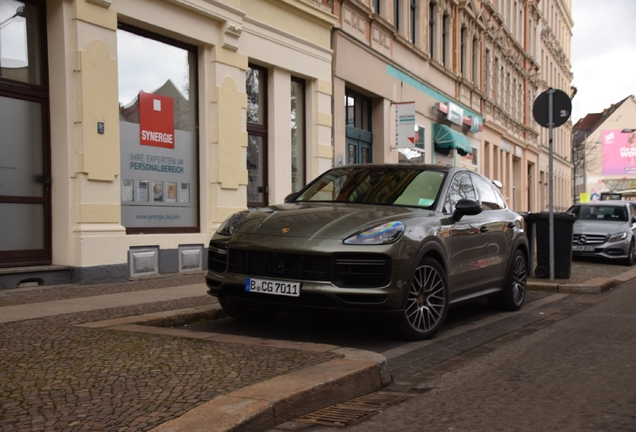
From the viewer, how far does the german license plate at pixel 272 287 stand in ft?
19.1

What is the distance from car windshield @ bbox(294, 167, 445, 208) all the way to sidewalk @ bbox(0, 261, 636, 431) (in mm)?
1902

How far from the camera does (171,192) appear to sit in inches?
472

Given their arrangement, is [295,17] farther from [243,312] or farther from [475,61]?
[475,61]

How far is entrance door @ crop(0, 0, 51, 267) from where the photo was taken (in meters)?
9.37

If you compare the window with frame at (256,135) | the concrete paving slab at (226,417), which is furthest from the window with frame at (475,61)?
the concrete paving slab at (226,417)

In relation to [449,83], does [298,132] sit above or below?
below

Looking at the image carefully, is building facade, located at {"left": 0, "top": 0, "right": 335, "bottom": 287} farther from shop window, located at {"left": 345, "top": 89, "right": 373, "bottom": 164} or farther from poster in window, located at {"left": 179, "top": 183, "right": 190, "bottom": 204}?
shop window, located at {"left": 345, "top": 89, "right": 373, "bottom": 164}

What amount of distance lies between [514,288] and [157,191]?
238 inches

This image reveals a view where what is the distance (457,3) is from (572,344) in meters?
23.4

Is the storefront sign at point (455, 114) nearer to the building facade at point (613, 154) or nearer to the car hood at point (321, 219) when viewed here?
the car hood at point (321, 219)

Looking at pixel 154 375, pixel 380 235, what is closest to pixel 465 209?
pixel 380 235

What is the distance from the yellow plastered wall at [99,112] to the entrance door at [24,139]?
22.5 inches

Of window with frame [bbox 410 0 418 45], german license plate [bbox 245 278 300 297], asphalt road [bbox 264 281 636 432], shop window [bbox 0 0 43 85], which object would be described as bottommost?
asphalt road [bbox 264 281 636 432]

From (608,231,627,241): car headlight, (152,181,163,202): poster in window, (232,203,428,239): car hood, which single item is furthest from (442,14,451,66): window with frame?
(232,203,428,239): car hood
